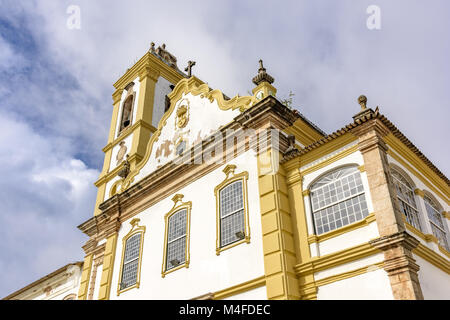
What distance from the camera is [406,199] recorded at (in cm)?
1130

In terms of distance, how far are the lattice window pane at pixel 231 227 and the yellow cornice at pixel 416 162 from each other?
4.33 meters

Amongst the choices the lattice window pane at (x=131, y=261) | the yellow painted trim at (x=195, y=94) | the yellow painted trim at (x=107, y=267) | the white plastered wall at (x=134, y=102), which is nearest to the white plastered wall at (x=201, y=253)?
the yellow painted trim at (x=107, y=267)

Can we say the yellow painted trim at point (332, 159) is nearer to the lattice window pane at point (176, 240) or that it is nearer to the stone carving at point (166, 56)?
the lattice window pane at point (176, 240)

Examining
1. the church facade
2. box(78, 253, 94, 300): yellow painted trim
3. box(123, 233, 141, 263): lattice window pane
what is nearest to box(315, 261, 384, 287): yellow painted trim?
the church facade

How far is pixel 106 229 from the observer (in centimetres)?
1781

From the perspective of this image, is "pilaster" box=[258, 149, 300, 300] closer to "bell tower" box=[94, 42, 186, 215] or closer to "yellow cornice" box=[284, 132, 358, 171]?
"yellow cornice" box=[284, 132, 358, 171]

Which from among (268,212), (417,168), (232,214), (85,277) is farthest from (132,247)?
(417,168)

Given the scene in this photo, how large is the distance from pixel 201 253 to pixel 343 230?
172 inches

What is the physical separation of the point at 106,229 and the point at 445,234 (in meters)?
12.0

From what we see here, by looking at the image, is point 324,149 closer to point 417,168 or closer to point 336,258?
point 336,258

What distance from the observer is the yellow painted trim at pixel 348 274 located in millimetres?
9484

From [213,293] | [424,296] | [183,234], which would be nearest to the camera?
[424,296]
